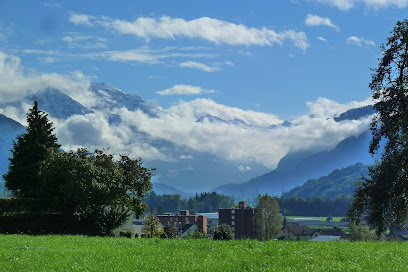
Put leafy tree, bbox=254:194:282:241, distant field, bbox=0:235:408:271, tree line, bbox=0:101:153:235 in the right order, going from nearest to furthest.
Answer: distant field, bbox=0:235:408:271
tree line, bbox=0:101:153:235
leafy tree, bbox=254:194:282:241

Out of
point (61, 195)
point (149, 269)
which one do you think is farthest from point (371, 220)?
point (61, 195)

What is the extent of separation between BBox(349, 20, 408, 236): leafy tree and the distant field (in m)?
4.52

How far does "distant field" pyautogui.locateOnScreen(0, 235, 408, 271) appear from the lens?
22.1 m

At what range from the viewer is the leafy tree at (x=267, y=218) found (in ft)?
584

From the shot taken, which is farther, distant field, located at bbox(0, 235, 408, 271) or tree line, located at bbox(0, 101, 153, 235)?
tree line, located at bbox(0, 101, 153, 235)

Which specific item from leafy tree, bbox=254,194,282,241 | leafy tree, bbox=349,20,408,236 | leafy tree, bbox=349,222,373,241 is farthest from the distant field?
leafy tree, bbox=254,194,282,241

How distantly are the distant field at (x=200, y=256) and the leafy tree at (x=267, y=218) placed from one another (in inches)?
5952

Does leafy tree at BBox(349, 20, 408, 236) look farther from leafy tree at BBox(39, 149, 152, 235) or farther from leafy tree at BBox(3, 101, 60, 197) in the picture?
leafy tree at BBox(3, 101, 60, 197)

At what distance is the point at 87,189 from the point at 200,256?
1172 inches

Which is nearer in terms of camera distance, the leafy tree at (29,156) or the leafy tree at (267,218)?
the leafy tree at (29,156)

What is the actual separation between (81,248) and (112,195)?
26.9 metres

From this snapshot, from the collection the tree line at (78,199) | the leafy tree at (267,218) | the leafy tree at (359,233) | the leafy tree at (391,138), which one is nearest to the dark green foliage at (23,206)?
the tree line at (78,199)

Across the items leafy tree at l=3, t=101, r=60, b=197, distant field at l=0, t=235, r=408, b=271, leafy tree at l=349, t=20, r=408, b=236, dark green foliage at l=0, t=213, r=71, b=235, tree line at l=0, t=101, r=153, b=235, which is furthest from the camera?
leafy tree at l=3, t=101, r=60, b=197

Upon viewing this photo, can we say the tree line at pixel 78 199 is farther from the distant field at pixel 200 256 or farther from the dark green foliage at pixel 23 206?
the distant field at pixel 200 256
